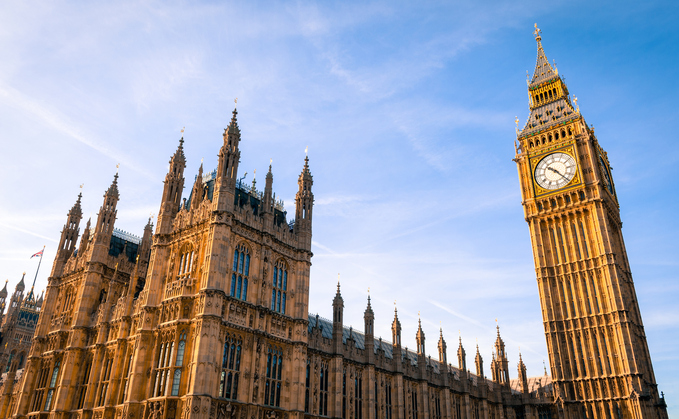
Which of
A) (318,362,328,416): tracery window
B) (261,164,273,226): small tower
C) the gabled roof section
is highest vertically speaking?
the gabled roof section

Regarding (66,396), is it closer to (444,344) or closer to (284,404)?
(284,404)

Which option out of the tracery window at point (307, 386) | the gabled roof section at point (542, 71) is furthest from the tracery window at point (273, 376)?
the gabled roof section at point (542, 71)

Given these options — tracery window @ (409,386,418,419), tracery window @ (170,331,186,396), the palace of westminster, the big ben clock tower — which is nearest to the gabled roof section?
the big ben clock tower

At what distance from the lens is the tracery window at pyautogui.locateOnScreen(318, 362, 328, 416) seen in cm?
4122

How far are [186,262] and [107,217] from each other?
1504 centimetres

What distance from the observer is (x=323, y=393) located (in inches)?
1651

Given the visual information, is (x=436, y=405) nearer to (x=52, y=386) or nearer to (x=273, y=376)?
(x=273, y=376)

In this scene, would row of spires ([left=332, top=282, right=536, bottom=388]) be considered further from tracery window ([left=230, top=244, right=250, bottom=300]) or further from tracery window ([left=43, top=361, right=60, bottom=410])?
tracery window ([left=43, top=361, right=60, bottom=410])

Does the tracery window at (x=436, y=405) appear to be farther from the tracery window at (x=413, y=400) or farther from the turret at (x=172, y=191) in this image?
the turret at (x=172, y=191)

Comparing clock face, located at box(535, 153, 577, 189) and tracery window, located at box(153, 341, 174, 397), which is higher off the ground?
clock face, located at box(535, 153, 577, 189)

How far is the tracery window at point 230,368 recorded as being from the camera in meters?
34.4

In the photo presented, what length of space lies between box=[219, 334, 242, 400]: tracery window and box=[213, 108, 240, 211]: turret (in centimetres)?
944

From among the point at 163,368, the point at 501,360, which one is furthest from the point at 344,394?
the point at 501,360

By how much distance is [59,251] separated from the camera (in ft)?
171
